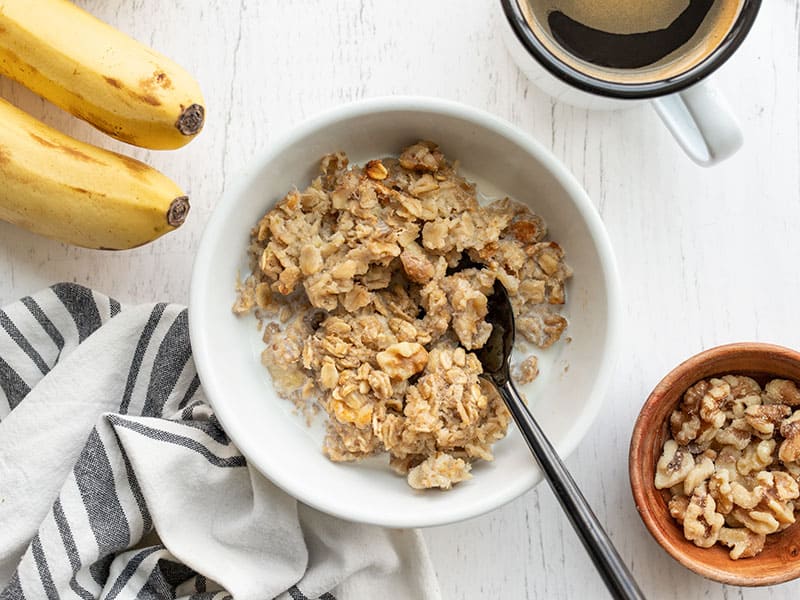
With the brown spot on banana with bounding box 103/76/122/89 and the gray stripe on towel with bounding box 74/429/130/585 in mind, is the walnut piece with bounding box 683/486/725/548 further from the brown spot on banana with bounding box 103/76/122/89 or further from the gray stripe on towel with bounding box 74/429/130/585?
the brown spot on banana with bounding box 103/76/122/89

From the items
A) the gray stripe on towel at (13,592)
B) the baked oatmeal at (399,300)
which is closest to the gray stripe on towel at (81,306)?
the baked oatmeal at (399,300)

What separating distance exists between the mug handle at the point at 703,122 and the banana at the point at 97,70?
22.3 inches

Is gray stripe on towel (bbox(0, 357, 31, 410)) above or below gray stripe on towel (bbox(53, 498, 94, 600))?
above

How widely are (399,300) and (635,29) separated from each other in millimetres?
432

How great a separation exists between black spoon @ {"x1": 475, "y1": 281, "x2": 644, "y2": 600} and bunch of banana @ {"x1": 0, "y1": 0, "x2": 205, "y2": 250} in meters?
0.41

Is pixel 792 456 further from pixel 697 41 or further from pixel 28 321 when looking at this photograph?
pixel 28 321

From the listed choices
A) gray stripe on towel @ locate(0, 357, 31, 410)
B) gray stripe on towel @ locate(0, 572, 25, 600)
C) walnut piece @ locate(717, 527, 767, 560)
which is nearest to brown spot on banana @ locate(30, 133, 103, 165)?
gray stripe on towel @ locate(0, 357, 31, 410)

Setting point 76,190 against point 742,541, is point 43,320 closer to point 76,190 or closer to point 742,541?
point 76,190

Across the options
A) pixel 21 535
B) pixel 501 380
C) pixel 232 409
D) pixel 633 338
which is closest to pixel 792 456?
pixel 633 338

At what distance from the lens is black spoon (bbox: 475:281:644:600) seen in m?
0.98

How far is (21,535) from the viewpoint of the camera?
3.83 feet

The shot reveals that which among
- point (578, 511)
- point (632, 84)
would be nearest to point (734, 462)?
point (578, 511)

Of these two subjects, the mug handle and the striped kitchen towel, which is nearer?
the mug handle

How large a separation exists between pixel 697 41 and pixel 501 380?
18.5 inches
